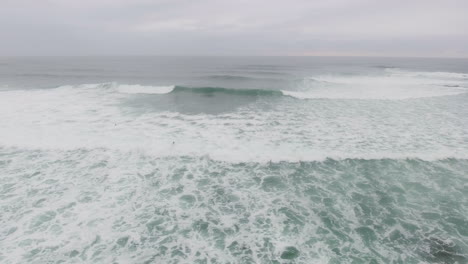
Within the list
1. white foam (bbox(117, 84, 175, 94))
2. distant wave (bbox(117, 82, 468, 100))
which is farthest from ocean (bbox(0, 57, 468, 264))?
white foam (bbox(117, 84, 175, 94))

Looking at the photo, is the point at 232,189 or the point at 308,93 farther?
the point at 308,93

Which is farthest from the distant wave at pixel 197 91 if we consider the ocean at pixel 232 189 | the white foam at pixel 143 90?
the ocean at pixel 232 189

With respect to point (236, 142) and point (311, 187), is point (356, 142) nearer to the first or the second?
point (311, 187)

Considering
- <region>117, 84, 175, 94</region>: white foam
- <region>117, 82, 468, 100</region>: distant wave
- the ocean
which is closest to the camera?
the ocean

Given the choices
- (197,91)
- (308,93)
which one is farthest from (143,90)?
(308,93)

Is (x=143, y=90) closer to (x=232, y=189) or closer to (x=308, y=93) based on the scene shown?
(x=308, y=93)

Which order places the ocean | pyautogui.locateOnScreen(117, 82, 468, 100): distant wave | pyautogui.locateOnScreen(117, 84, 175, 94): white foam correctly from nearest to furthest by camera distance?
the ocean → pyautogui.locateOnScreen(117, 82, 468, 100): distant wave → pyautogui.locateOnScreen(117, 84, 175, 94): white foam

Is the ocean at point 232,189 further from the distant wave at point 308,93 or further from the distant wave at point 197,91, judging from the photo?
the distant wave at point 197,91

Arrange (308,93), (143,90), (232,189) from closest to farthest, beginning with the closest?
(232,189)
(308,93)
(143,90)

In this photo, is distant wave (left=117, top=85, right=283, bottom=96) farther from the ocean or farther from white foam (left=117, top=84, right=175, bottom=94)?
the ocean

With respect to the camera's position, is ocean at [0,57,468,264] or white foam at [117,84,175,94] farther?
white foam at [117,84,175,94]
